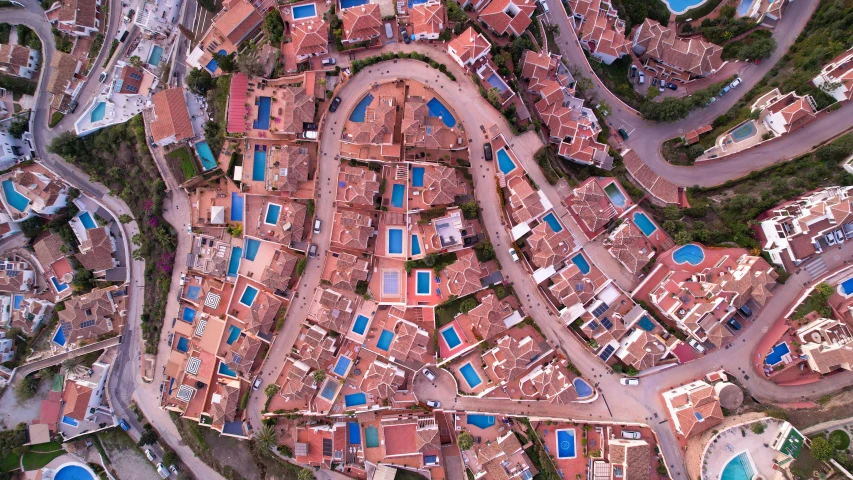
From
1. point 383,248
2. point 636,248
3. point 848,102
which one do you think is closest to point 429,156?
point 383,248

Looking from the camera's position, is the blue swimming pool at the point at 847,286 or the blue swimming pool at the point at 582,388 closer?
the blue swimming pool at the point at 847,286

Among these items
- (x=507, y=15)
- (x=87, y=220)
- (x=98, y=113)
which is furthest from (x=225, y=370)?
(x=507, y=15)

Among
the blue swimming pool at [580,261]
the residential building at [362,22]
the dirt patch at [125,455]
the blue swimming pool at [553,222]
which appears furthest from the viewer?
the dirt patch at [125,455]

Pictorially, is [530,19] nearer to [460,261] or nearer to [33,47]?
[460,261]

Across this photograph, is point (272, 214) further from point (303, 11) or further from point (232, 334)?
point (303, 11)

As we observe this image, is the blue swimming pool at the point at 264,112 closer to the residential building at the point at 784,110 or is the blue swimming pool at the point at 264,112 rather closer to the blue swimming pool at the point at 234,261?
the blue swimming pool at the point at 234,261

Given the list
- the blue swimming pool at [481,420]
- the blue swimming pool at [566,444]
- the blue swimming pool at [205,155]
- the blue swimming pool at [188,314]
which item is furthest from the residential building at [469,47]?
the blue swimming pool at [188,314]

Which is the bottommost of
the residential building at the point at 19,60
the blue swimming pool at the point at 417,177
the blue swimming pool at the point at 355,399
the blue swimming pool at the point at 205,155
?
the blue swimming pool at the point at 355,399
